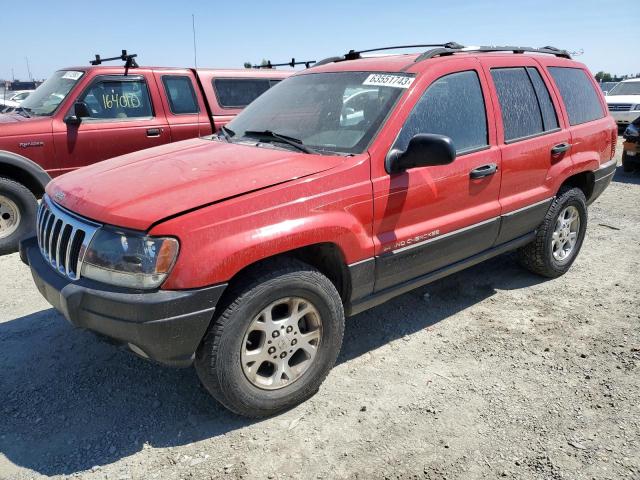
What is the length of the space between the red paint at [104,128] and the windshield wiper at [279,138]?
2956mm

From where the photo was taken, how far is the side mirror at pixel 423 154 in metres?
2.81

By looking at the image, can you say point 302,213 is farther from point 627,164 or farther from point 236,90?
point 627,164

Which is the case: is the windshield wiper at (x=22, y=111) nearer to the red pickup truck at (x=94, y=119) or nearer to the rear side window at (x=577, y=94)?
the red pickup truck at (x=94, y=119)

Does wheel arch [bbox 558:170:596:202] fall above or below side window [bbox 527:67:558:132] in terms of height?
Result: below

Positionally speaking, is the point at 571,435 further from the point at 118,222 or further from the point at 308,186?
the point at 118,222

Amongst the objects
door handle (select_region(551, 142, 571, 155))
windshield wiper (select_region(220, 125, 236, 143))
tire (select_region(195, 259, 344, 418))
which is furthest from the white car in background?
tire (select_region(195, 259, 344, 418))

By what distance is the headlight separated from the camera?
2324mm

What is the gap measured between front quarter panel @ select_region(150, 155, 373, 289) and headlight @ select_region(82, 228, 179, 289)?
46mm

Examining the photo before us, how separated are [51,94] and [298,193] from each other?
15.3 feet

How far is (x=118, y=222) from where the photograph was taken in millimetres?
2398

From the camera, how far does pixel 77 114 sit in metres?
5.60

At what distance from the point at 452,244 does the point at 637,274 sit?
7.72 ft

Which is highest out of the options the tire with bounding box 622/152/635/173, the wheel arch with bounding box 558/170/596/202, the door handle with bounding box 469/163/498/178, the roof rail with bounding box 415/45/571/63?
the roof rail with bounding box 415/45/571/63

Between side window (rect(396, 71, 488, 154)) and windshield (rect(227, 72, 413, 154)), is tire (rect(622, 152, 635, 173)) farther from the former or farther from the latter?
windshield (rect(227, 72, 413, 154))
